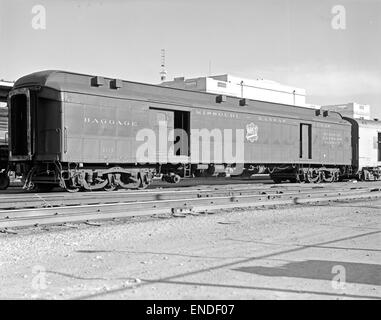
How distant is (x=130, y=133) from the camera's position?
58.9 ft

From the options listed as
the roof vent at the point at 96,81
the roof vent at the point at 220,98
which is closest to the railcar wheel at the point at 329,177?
the roof vent at the point at 220,98

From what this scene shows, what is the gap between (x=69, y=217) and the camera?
973cm

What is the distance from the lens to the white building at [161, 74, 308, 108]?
206 ft

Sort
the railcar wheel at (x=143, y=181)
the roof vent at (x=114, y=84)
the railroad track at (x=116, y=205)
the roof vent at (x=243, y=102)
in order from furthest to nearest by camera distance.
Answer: the roof vent at (x=243, y=102) → the railcar wheel at (x=143, y=181) → the roof vent at (x=114, y=84) → the railroad track at (x=116, y=205)

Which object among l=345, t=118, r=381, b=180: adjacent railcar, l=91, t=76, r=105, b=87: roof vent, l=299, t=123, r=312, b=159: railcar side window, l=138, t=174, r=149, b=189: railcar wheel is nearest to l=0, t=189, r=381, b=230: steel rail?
l=138, t=174, r=149, b=189: railcar wheel

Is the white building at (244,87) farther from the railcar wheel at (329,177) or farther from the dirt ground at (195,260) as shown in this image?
the dirt ground at (195,260)

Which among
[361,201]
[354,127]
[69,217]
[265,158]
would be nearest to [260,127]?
[265,158]

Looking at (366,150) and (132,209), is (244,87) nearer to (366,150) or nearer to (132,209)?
(366,150)

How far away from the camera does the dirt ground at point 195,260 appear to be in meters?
5.27

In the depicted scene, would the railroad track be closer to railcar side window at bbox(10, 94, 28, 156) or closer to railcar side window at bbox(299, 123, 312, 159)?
railcar side window at bbox(10, 94, 28, 156)

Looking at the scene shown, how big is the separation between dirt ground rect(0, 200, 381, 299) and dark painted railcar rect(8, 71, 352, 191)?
6.64m

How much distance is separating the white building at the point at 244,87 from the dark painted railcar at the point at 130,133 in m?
38.3
